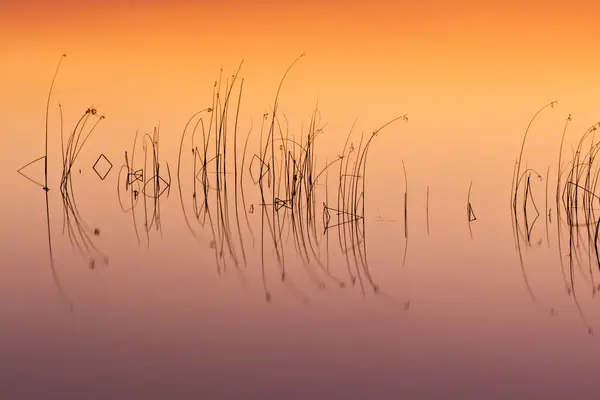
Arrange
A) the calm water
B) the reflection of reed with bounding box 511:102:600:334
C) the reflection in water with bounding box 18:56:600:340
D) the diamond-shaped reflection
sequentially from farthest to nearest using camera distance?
the diamond-shaped reflection < the reflection in water with bounding box 18:56:600:340 < the reflection of reed with bounding box 511:102:600:334 < the calm water

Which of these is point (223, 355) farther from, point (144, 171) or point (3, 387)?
point (144, 171)

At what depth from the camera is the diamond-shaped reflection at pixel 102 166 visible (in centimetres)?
566

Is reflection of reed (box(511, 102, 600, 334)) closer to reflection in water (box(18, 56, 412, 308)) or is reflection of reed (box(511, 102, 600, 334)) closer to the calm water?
the calm water

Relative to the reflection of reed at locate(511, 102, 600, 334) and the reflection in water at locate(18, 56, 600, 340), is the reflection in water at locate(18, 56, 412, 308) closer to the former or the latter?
the reflection in water at locate(18, 56, 600, 340)

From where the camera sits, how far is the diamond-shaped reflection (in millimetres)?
5661

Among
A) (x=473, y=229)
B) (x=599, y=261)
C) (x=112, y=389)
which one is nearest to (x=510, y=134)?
(x=473, y=229)

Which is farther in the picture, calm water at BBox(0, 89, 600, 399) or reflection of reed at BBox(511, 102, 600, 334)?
reflection of reed at BBox(511, 102, 600, 334)

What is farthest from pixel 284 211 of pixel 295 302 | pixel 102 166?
pixel 102 166

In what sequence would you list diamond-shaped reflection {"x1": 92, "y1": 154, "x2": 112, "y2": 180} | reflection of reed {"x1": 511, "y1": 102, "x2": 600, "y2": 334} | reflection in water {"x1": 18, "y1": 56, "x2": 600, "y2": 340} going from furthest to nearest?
diamond-shaped reflection {"x1": 92, "y1": 154, "x2": 112, "y2": 180} → reflection in water {"x1": 18, "y1": 56, "x2": 600, "y2": 340} → reflection of reed {"x1": 511, "y1": 102, "x2": 600, "y2": 334}

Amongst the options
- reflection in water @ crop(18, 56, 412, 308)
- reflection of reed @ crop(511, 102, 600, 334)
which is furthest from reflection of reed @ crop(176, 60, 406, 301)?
reflection of reed @ crop(511, 102, 600, 334)

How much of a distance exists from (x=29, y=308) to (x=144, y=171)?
316cm

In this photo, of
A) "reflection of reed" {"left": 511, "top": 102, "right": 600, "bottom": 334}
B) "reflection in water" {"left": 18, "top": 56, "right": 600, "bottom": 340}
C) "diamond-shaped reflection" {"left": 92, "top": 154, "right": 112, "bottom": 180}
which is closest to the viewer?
"reflection of reed" {"left": 511, "top": 102, "right": 600, "bottom": 334}

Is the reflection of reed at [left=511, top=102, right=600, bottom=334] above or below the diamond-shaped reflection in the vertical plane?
below

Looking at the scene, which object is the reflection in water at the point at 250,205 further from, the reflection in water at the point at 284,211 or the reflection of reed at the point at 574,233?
the reflection of reed at the point at 574,233
